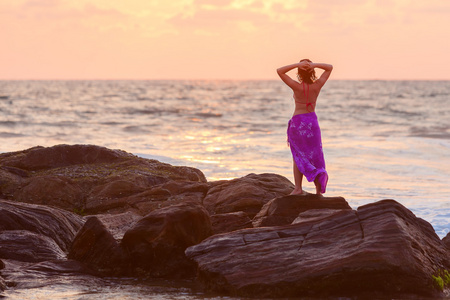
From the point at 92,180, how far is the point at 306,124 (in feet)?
16.0

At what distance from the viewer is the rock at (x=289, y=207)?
29.9 ft

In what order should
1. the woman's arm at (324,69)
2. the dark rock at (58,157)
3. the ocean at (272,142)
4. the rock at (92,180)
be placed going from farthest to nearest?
the ocean at (272,142)
the dark rock at (58,157)
the rock at (92,180)
the woman's arm at (324,69)

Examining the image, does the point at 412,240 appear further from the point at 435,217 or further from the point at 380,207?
the point at 435,217

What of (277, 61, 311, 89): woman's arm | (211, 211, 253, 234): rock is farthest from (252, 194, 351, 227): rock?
(277, 61, 311, 89): woman's arm

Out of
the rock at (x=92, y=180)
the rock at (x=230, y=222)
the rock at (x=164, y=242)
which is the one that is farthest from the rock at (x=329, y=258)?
the rock at (x=92, y=180)

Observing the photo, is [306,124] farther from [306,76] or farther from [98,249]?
[98,249]

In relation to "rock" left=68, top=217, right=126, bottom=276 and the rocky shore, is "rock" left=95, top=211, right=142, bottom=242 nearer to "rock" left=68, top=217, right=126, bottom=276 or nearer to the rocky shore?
the rocky shore

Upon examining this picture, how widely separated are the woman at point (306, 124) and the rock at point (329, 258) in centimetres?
158

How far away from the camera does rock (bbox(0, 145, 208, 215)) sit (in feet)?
37.9

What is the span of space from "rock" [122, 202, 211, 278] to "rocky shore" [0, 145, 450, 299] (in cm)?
1

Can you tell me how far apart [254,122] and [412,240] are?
3628 centimetres

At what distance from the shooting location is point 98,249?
28.5 ft

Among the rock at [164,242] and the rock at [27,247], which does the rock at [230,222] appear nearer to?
the rock at [164,242]

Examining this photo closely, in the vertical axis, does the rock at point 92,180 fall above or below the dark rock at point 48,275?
above
